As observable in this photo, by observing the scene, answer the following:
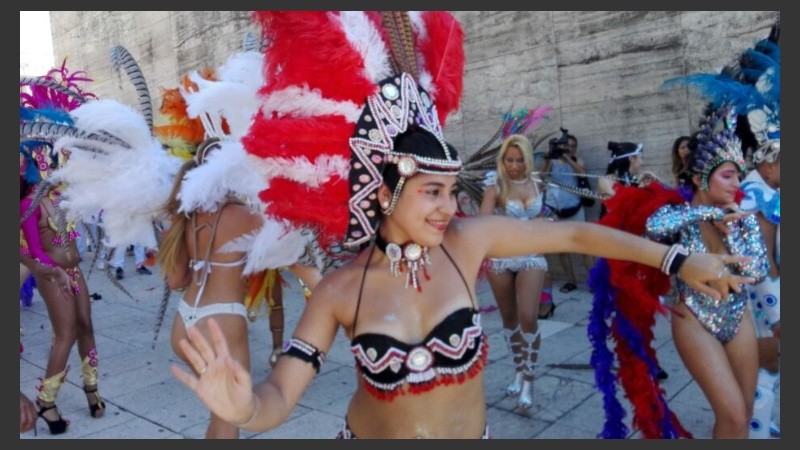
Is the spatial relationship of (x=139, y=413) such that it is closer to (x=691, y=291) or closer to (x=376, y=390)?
(x=376, y=390)

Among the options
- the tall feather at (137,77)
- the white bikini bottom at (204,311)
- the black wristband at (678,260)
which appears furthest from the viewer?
the tall feather at (137,77)

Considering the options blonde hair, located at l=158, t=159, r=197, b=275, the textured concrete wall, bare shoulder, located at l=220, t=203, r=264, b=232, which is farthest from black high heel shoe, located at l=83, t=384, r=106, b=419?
the textured concrete wall

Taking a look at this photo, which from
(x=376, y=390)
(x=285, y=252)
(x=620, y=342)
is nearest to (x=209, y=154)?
(x=285, y=252)

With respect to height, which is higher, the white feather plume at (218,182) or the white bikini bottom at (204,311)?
the white feather plume at (218,182)

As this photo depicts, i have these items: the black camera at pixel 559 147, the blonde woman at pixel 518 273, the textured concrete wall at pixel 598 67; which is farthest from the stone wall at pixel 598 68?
the blonde woman at pixel 518 273

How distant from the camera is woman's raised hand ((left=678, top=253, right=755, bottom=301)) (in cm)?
225

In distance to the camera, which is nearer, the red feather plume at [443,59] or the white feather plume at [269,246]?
the red feather plume at [443,59]

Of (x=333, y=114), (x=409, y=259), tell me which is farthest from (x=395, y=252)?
(x=333, y=114)

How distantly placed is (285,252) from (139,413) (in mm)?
2433

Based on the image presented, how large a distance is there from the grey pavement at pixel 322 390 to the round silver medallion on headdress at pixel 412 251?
7.16ft

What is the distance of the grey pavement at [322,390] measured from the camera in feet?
13.4

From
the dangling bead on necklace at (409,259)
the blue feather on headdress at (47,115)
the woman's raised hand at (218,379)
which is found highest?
the blue feather on headdress at (47,115)

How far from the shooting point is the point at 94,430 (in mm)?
4281

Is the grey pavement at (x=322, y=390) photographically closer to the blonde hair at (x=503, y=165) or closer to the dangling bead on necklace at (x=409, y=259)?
the blonde hair at (x=503, y=165)
